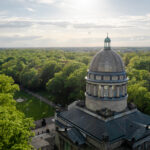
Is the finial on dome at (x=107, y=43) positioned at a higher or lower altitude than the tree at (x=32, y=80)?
higher

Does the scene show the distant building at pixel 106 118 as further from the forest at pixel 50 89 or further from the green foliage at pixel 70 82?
the green foliage at pixel 70 82

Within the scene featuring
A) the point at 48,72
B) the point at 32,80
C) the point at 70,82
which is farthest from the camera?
the point at 48,72

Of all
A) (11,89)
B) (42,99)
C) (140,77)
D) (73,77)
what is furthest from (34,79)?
(140,77)

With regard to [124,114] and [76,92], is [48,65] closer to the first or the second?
[76,92]

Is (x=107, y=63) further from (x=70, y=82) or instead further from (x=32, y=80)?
(x=32, y=80)

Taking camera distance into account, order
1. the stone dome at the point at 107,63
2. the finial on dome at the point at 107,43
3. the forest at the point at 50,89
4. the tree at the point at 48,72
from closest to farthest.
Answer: the forest at the point at 50,89
the stone dome at the point at 107,63
the finial on dome at the point at 107,43
the tree at the point at 48,72

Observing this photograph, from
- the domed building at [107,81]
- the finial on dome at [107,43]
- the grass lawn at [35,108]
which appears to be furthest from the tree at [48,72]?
the finial on dome at [107,43]

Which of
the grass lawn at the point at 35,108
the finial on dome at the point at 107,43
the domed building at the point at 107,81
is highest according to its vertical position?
the finial on dome at the point at 107,43

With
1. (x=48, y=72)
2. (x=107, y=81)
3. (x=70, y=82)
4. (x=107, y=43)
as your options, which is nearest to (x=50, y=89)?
(x=70, y=82)
